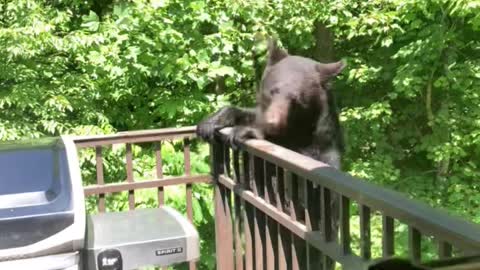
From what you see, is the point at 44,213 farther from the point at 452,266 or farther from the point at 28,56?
the point at 28,56

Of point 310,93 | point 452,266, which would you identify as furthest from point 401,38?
point 452,266

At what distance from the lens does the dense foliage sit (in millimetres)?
5852

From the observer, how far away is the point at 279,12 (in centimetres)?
736

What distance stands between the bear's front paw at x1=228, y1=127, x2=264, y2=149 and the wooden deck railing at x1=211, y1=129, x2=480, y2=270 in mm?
49

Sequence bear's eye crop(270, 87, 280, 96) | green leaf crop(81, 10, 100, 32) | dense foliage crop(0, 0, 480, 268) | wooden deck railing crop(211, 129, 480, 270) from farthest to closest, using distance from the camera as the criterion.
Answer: green leaf crop(81, 10, 100, 32), dense foliage crop(0, 0, 480, 268), bear's eye crop(270, 87, 280, 96), wooden deck railing crop(211, 129, 480, 270)

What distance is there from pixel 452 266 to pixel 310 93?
2.49 meters

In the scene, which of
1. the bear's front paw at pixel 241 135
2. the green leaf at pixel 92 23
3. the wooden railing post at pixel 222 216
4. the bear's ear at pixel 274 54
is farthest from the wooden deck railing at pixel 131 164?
the green leaf at pixel 92 23

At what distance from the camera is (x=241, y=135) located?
2656 millimetres

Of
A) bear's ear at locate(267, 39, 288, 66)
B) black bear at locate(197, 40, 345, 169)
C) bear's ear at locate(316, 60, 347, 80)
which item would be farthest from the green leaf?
bear's ear at locate(316, 60, 347, 80)

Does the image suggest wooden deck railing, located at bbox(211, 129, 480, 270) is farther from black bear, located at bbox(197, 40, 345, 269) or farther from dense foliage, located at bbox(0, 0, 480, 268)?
dense foliage, located at bbox(0, 0, 480, 268)

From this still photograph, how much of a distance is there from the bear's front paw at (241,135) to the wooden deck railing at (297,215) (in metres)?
0.05

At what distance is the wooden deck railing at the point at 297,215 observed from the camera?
131 centimetres

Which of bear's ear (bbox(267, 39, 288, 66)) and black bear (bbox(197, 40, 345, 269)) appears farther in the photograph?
bear's ear (bbox(267, 39, 288, 66))

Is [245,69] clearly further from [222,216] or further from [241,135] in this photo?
[241,135]
